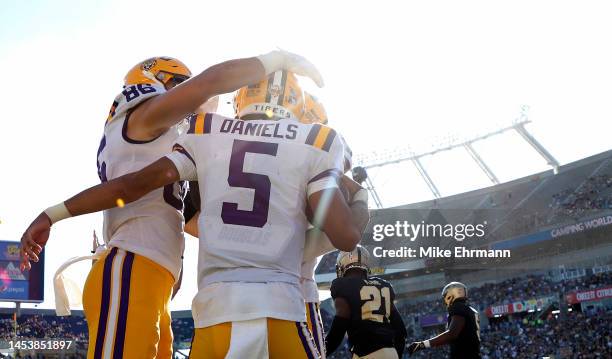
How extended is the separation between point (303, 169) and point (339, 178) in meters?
0.16

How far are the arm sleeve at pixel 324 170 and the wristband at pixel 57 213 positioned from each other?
3.48 feet

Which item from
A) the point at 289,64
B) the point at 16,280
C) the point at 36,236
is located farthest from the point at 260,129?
the point at 16,280

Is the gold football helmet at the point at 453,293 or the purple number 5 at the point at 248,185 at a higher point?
the gold football helmet at the point at 453,293

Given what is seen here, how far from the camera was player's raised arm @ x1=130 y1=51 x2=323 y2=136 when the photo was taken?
2.86 metres

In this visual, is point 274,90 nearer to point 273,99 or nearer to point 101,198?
point 273,99

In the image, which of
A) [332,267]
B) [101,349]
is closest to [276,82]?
[101,349]

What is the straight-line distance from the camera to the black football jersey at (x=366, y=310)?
6.18m

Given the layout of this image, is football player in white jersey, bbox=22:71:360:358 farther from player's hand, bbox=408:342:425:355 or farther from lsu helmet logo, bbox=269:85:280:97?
player's hand, bbox=408:342:425:355

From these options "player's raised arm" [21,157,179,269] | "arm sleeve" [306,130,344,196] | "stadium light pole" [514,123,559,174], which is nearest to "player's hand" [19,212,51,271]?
"player's raised arm" [21,157,179,269]

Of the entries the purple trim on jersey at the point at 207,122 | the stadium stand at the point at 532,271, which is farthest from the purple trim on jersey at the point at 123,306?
the stadium stand at the point at 532,271

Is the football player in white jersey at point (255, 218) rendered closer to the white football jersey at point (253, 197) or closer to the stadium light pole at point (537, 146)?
the white football jersey at point (253, 197)

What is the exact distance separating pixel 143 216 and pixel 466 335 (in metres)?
5.91

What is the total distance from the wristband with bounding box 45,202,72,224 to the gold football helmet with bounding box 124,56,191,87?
2.63ft

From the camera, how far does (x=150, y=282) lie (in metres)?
3.26
